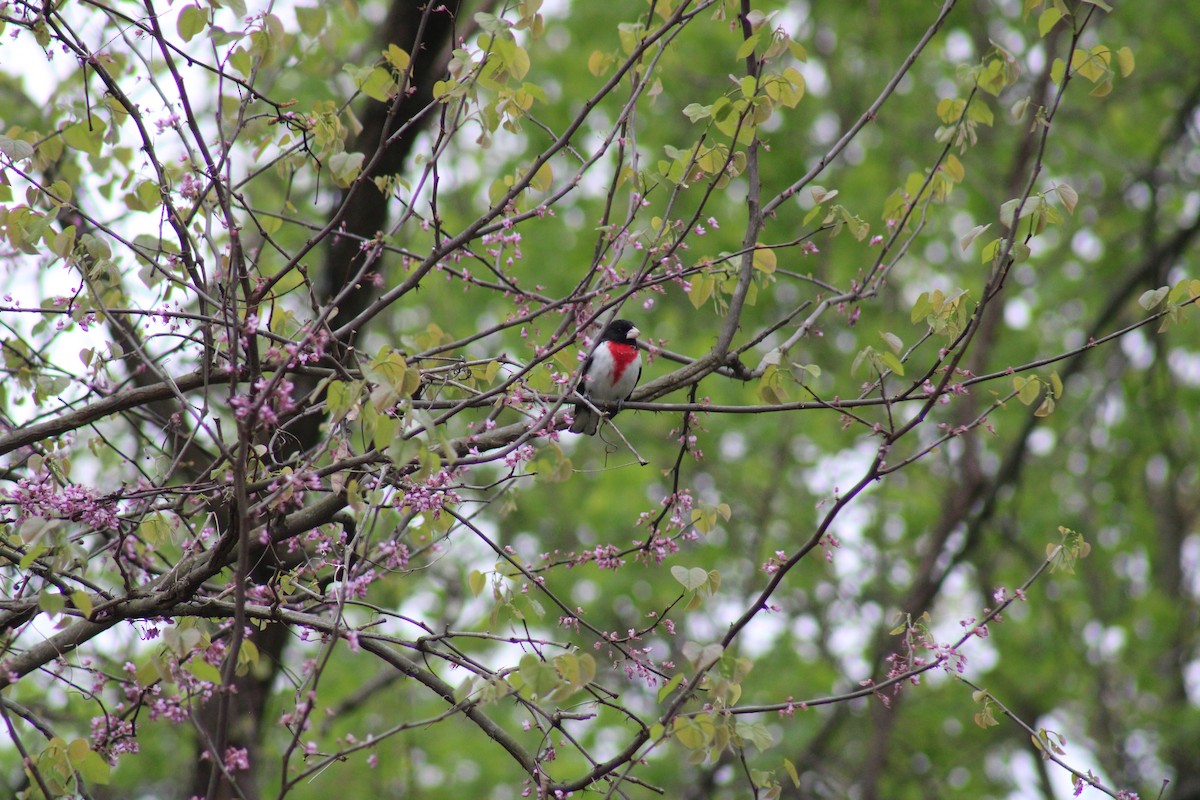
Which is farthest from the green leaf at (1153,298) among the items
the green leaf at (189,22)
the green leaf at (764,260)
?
the green leaf at (189,22)

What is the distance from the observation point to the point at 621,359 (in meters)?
4.67

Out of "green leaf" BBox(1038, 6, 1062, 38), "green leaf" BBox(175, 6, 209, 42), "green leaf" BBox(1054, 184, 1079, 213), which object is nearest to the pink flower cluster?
"green leaf" BBox(175, 6, 209, 42)

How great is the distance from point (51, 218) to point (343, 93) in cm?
404

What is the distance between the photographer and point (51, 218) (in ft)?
9.46

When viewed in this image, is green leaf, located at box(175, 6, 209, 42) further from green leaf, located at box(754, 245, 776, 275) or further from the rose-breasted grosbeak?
the rose-breasted grosbeak

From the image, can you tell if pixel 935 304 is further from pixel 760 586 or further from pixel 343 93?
pixel 760 586

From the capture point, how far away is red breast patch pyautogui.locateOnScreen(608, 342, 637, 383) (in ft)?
15.3

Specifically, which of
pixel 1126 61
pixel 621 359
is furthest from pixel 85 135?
pixel 1126 61

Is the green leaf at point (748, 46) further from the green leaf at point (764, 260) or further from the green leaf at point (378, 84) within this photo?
the green leaf at point (378, 84)

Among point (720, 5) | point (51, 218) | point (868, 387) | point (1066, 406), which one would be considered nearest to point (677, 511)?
point (868, 387)

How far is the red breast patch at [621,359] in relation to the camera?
184 inches

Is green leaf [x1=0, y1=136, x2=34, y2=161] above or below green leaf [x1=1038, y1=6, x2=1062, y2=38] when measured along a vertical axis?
above

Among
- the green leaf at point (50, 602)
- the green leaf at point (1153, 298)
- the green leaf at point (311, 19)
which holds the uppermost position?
the green leaf at point (311, 19)

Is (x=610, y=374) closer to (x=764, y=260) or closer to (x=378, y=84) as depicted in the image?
(x=764, y=260)
